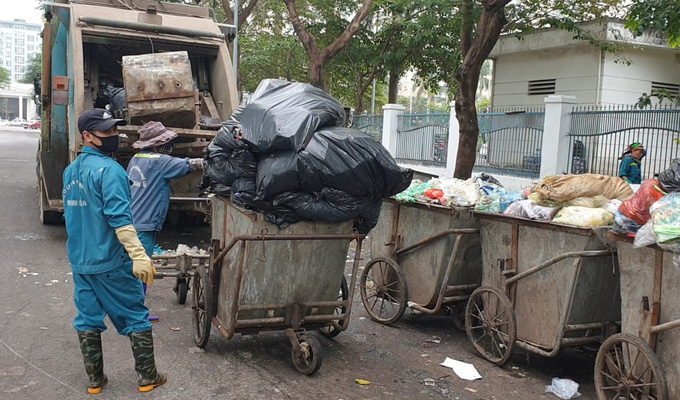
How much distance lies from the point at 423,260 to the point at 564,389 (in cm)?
150

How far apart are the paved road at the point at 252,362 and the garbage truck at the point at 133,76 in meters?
1.85

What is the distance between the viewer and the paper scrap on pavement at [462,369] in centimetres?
425

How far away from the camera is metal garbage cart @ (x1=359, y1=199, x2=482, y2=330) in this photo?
4883 mm

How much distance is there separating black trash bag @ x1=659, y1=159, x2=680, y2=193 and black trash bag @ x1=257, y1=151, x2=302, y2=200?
2.01 meters

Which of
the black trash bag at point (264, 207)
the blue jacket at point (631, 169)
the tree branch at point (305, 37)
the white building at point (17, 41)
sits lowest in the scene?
the black trash bag at point (264, 207)

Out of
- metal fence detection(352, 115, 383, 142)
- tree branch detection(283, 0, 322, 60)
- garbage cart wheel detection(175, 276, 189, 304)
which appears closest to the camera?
garbage cart wheel detection(175, 276, 189, 304)

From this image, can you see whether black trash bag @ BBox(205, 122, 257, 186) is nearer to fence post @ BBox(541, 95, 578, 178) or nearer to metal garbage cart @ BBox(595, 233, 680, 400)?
metal garbage cart @ BBox(595, 233, 680, 400)

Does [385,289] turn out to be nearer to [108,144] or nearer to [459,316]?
[459,316]

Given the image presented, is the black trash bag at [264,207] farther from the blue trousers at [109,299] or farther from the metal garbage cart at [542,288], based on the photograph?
the metal garbage cart at [542,288]

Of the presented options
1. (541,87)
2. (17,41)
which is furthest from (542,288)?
(17,41)

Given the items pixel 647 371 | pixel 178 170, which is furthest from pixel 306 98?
pixel 647 371

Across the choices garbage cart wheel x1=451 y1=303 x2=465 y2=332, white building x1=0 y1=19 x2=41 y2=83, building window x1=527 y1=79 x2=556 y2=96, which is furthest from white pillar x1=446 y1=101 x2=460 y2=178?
white building x1=0 y1=19 x2=41 y2=83

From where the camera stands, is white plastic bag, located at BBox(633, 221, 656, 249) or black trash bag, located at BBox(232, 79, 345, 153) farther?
black trash bag, located at BBox(232, 79, 345, 153)

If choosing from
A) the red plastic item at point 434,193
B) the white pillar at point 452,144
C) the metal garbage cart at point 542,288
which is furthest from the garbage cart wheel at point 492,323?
the white pillar at point 452,144
